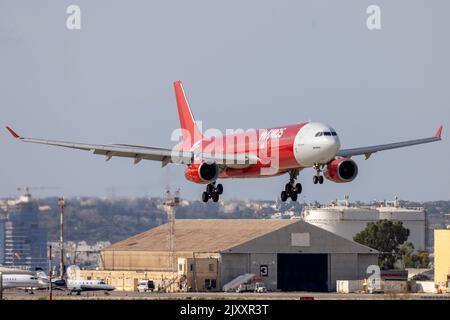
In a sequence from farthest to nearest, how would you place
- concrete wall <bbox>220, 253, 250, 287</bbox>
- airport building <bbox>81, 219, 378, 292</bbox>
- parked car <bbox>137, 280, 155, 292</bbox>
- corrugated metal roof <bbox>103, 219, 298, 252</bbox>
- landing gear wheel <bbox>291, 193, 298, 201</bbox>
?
corrugated metal roof <bbox>103, 219, 298, 252</bbox>, concrete wall <bbox>220, 253, 250, 287</bbox>, airport building <bbox>81, 219, 378, 292</bbox>, parked car <bbox>137, 280, 155, 292</bbox>, landing gear wheel <bbox>291, 193, 298, 201</bbox>

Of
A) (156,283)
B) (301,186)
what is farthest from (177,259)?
(301,186)

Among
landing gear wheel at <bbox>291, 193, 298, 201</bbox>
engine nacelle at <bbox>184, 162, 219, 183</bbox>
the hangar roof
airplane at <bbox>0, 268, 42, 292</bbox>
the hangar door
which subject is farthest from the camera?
the hangar roof

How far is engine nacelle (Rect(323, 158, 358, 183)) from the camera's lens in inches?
4173

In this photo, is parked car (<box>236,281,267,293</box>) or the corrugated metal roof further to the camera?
the corrugated metal roof

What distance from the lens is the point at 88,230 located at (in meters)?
194

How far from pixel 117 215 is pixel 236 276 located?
2191 centimetres

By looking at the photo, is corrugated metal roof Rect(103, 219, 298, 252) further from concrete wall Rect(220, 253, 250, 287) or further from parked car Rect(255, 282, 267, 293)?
parked car Rect(255, 282, 267, 293)

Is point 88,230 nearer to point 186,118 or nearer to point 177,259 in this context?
point 177,259

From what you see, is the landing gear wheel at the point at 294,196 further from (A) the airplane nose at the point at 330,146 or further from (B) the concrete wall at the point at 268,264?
(B) the concrete wall at the point at 268,264

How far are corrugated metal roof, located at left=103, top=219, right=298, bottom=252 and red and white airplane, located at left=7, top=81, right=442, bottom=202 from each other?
58.1 m

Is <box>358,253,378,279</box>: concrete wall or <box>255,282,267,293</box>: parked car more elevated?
<box>358,253,378,279</box>: concrete wall

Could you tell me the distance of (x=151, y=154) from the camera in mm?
110688

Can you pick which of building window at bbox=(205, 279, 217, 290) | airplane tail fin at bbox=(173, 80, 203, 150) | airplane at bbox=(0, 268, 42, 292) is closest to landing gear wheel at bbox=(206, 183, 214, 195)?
airplane tail fin at bbox=(173, 80, 203, 150)

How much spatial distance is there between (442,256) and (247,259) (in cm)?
2583
